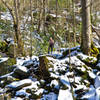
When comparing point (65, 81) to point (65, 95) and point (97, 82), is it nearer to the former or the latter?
point (65, 95)

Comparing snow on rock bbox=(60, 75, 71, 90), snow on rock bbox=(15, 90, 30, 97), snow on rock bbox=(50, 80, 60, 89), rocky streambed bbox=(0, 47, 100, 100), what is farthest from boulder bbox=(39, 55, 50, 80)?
snow on rock bbox=(15, 90, 30, 97)

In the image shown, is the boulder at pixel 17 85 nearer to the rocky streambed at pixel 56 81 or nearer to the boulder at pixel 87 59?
the rocky streambed at pixel 56 81

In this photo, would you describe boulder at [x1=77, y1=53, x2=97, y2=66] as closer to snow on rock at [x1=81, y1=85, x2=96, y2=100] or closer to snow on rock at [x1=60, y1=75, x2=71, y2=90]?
snow on rock at [x1=60, y1=75, x2=71, y2=90]

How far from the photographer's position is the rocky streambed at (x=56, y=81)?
4578mm

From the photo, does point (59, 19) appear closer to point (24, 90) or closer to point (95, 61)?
point (95, 61)

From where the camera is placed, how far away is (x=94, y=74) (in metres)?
5.32

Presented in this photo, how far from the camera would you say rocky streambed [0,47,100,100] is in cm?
458

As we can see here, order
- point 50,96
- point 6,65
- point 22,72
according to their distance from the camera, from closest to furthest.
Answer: point 50,96 < point 22,72 < point 6,65

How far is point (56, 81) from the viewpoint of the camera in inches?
197

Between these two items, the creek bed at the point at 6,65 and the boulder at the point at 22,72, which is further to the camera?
the creek bed at the point at 6,65

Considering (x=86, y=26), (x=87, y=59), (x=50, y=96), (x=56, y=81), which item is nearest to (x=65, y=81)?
(x=56, y=81)

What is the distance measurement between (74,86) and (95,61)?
5.64ft

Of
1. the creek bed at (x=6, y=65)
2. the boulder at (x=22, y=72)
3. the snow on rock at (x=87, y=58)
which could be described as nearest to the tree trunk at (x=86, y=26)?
the snow on rock at (x=87, y=58)

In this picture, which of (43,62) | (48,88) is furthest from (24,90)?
(43,62)
